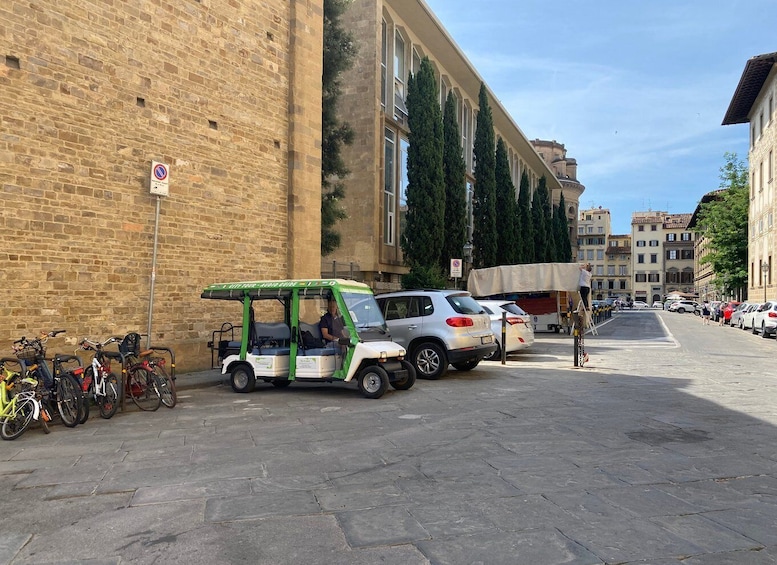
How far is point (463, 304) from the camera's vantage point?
462 inches

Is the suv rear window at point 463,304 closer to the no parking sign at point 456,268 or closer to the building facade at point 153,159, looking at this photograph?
the building facade at point 153,159

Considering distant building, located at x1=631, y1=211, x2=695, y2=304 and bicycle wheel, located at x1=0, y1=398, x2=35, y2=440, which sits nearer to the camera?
bicycle wheel, located at x1=0, y1=398, x2=35, y2=440

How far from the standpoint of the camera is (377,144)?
23.6 meters

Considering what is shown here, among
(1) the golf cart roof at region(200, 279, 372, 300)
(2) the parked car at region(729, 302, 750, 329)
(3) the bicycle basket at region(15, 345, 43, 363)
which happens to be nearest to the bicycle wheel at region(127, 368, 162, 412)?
(3) the bicycle basket at region(15, 345, 43, 363)

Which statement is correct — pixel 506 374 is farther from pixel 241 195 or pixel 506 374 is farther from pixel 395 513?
pixel 395 513

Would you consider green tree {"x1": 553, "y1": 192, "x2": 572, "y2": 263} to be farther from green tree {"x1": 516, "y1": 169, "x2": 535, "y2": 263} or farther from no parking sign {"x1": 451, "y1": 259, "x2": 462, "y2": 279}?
no parking sign {"x1": 451, "y1": 259, "x2": 462, "y2": 279}

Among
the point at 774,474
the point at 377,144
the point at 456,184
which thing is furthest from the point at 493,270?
the point at 774,474

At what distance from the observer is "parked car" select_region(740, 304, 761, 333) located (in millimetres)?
29688

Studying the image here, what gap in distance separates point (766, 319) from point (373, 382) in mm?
22494

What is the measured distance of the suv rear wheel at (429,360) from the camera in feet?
37.3

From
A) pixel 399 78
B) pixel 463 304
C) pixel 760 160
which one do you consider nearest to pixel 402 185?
pixel 399 78

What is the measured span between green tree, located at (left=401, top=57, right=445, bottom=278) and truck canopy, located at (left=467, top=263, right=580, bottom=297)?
11.2ft

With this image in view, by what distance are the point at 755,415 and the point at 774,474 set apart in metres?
2.99

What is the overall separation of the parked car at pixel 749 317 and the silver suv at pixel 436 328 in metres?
23.2
